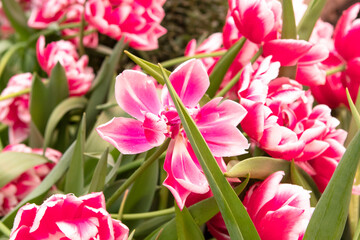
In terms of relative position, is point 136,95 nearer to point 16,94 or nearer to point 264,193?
point 264,193

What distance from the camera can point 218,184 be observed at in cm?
27

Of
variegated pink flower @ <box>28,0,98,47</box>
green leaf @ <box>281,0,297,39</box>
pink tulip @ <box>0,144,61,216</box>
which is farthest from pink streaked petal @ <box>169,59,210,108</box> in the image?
variegated pink flower @ <box>28,0,98,47</box>

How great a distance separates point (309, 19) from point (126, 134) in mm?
183

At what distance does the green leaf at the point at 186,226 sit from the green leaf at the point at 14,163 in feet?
0.58

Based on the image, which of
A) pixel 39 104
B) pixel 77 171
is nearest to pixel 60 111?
pixel 39 104

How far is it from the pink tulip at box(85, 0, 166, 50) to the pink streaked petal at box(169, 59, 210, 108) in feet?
0.83

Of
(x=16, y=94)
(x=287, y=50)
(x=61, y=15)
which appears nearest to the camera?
(x=287, y=50)

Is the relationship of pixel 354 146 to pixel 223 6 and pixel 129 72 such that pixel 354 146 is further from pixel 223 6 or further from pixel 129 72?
pixel 223 6

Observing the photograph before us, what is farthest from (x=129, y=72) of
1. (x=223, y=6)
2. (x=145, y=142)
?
(x=223, y=6)

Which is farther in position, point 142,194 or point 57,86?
point 57,86

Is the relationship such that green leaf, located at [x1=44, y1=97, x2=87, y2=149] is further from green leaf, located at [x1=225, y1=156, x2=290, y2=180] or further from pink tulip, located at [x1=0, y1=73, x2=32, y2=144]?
green leaf, located at [x1=225, y1=156, x2=290, y2=180]

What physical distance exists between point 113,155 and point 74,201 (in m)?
0.14

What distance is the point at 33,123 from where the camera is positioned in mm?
532

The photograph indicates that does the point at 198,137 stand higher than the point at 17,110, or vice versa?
the point at 198,137
